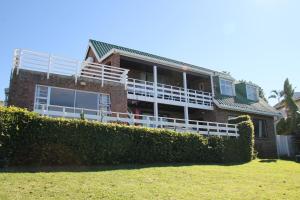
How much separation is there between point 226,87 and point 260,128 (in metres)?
5.27

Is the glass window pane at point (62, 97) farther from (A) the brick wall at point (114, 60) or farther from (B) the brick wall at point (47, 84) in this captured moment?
(A) the brick wall at point (114, 60)

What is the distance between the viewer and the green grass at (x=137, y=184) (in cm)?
972

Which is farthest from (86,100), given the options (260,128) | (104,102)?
(260,128)

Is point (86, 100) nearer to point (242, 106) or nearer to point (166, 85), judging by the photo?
point (166, 85)

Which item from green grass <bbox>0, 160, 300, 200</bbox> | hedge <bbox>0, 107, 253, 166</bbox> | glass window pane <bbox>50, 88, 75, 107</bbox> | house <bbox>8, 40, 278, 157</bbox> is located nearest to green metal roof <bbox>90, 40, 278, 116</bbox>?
house <bbox>8, 40, 278, 157</bbox>

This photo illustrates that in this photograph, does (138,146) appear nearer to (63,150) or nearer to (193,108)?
(63,150)

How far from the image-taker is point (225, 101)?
30.7 meters

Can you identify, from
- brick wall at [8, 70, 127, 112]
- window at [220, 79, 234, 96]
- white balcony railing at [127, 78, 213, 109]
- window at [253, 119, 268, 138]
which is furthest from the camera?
window at [220, 79, 234, 96]

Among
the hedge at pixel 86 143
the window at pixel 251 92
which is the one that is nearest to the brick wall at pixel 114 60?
the hedge at pixel 86 143

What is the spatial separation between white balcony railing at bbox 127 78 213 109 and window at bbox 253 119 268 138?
559cm

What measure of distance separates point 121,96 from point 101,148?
295 inches

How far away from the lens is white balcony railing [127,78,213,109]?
82.2ft

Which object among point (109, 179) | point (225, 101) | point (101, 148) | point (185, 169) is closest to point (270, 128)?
point (225, 101)

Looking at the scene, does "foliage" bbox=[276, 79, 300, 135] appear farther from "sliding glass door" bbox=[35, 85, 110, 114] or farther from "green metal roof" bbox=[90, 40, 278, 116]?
"sliding glass door" bbox=[35, 85, 110, 114]
